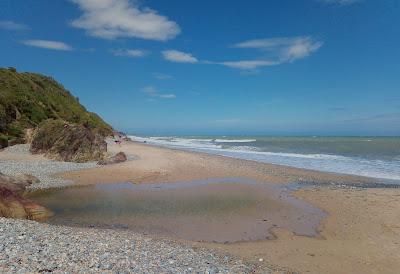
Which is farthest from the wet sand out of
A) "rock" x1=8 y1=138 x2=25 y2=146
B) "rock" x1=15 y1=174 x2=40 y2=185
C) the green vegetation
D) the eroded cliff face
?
the green vegetation

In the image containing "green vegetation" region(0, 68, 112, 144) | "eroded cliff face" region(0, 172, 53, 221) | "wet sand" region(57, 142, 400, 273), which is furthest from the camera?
"green vegetation" region(0, 68, 112, 144)

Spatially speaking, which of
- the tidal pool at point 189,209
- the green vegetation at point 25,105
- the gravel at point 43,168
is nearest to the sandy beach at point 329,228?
the tidal pool at point 189,209

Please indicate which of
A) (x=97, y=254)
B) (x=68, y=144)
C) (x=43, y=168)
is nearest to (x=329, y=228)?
(x=97, y=254)

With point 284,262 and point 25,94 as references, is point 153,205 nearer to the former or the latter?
point 284,262

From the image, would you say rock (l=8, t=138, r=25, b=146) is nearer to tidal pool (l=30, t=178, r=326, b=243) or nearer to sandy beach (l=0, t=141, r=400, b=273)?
sandy beach (l=0, t=141, r=400, b=273)

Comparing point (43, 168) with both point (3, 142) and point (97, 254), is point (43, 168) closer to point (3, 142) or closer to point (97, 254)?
point (3, 142)

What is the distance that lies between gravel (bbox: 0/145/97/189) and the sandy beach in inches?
32.5

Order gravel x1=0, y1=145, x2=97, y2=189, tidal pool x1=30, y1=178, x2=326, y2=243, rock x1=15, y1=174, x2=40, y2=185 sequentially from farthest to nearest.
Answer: gravel x1=0, y1=145, x2=97, y2=189 → rock x1=15, y1=174, x2=40, y2=185 → tidal pool x1=30, y1=178, x2=326, y2=243

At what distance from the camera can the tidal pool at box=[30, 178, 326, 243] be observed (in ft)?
35.3

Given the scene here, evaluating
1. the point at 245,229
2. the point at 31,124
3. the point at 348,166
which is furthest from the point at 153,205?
the point at 31,124

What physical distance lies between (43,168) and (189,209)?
1217cm

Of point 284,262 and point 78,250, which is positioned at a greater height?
Answer: point 78,250

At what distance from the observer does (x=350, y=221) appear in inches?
462

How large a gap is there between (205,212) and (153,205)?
221 centimetres
